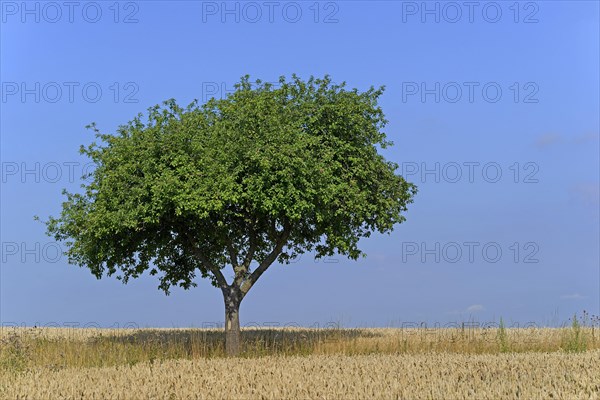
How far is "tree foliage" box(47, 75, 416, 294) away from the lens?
22734mm

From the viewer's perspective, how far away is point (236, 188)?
75.3ft

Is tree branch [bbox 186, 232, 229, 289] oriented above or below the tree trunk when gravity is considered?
Answer: above

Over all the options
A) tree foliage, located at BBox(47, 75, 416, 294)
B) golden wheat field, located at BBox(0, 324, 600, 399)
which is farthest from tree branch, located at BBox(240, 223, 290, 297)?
golden wheat field, located at BBox(0, 324, 600, 399)

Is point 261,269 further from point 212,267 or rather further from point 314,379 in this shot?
point 314,379

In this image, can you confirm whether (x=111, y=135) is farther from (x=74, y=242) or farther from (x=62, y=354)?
(x=62, y=354)

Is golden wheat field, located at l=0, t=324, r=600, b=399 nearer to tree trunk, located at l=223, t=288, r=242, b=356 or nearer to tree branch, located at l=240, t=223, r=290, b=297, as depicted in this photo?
tree trunk, located at l=223, t=288, r=242, b=356

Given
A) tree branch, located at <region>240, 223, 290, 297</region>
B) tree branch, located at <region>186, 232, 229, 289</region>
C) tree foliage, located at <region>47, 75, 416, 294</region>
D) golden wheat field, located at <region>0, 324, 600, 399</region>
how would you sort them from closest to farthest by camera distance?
1. golden wheat field, located at <region>0, 324, 600, 399</region>
2. tree foliage, located at <region>47, 75, 416, 294</region>
3. tree branch, located at <region>240, 223, 290, 297</region>
4. tree branch, located at <region>186, 232, 229, 289</region>

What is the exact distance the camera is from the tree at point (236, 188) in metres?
22.8

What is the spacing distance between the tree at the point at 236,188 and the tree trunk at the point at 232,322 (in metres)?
0.05

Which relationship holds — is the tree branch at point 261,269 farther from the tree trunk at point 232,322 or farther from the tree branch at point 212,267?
the tree branch at point 212,267

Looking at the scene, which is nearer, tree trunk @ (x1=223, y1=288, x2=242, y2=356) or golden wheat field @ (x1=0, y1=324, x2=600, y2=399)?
golden wheat field @ (x1=0, y1=324, x2=600, y2=399)

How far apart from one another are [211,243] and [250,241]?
6.08 ft

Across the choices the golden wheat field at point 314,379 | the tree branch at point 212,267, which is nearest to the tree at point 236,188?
the tree branch at point 212,267

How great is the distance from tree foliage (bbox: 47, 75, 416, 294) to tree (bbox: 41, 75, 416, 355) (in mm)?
55
